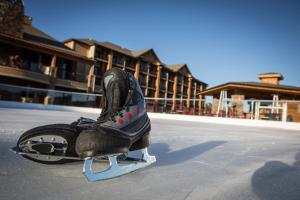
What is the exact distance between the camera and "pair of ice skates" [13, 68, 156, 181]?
0.85m

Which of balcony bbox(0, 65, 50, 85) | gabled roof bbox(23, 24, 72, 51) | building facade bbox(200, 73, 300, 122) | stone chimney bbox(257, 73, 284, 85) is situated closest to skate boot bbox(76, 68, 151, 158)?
building facade bbox(200, 73, 300, 122)

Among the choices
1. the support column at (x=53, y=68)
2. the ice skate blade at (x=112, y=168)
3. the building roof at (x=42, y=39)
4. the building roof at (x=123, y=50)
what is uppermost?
the building roof at (x=123, y=50)

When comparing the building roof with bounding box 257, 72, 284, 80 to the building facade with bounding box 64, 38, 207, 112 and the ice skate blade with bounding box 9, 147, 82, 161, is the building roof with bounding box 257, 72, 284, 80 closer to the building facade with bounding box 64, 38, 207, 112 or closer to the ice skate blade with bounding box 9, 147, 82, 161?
the building facade with bounding box 64, 38, 207, 112

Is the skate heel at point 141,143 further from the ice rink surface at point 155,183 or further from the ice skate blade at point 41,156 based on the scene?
the ice skate blade at point 41,156

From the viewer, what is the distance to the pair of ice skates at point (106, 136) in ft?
2.78

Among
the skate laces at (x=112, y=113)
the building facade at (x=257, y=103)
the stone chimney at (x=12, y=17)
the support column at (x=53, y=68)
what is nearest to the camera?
the skate laces at (x=112, y=113)

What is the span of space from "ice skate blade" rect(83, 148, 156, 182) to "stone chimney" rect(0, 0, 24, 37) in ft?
62.7

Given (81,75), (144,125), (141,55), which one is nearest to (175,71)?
(141,55)

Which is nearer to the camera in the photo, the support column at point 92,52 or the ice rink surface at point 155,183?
the ice rink surface at point 155,183

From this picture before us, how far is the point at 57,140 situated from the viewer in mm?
877

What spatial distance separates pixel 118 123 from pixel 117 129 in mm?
44

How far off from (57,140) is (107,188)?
296 mm

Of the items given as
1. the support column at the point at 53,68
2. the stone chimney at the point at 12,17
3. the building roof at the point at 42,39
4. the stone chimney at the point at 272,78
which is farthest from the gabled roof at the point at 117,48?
the stone chimney at the point at 272,78

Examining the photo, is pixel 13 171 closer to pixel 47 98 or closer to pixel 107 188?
pixel 107 188
